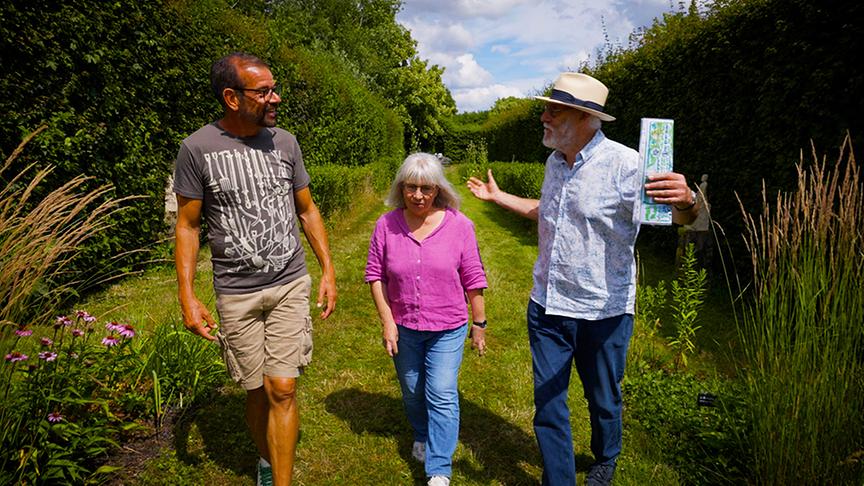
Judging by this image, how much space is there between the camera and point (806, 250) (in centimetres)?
255

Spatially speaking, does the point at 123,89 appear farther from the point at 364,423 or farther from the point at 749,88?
the point at 749,88

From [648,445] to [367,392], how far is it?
2.27m

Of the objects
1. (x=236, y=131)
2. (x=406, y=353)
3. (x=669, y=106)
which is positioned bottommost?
(x=406, y=353)

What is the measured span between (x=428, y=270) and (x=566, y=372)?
97cm

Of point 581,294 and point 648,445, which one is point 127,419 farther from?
point 648,445

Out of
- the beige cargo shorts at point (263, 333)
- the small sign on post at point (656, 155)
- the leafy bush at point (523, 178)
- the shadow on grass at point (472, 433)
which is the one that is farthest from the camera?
the leafy bush at point (523, 178)

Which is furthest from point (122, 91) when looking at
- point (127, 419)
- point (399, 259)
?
point (399, 259)

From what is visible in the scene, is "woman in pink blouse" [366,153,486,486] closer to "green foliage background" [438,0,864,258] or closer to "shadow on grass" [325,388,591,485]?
"shadow on grass" [325,388,591,485]

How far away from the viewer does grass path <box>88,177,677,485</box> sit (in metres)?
3.32

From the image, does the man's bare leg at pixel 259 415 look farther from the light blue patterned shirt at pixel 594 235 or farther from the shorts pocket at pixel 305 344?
the light blue patterned shirt at pixel 594 235

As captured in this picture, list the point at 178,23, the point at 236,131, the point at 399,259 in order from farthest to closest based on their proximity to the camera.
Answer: the point at 178,23 < the point at 399,259 < the point at 236,131

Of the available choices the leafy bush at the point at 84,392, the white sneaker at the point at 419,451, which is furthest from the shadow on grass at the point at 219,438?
the white sneaker at the point at 419,451

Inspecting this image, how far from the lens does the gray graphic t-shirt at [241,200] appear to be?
263 cm

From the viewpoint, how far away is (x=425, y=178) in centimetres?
296
